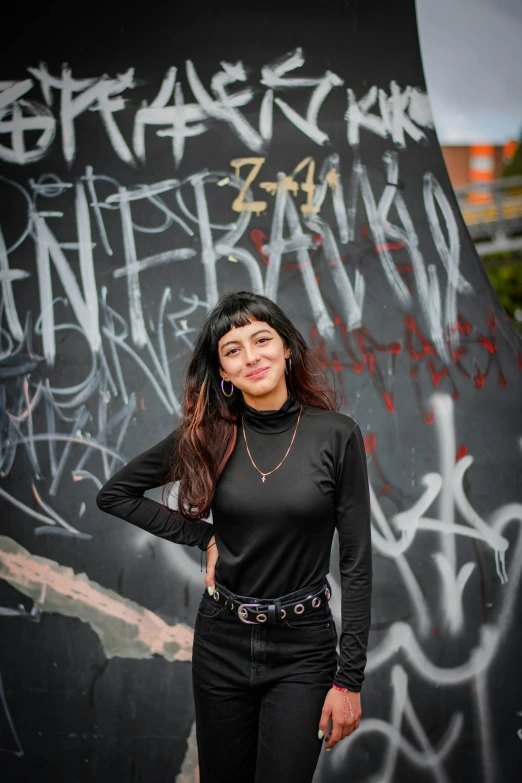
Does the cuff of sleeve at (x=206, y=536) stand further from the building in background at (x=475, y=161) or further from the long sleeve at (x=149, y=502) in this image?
the building in background at (x=475, y=161)

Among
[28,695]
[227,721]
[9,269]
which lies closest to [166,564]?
Answer: [28,695]

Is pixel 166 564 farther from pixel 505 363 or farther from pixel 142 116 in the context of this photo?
pixel 142 116

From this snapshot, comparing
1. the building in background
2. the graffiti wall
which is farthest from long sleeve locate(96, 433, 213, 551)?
the building in background

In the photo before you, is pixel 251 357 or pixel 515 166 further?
pixel 515 166

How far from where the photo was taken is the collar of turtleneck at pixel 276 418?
2047 mm

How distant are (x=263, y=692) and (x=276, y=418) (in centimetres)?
80

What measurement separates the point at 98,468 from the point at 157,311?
30.3 inches

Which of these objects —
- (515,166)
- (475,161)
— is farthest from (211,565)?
(475,161)

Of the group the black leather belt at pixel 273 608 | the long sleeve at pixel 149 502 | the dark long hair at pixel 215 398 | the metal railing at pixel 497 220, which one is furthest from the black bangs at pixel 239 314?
the metal railing at pixel 497 220

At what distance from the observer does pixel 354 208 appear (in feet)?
10.3

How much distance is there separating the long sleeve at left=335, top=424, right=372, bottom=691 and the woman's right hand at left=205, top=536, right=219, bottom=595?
412mm

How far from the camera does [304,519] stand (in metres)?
1.89

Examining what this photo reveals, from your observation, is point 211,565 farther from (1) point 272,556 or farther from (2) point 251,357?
(2) point 251,357

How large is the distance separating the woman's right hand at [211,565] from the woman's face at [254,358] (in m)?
0.51
